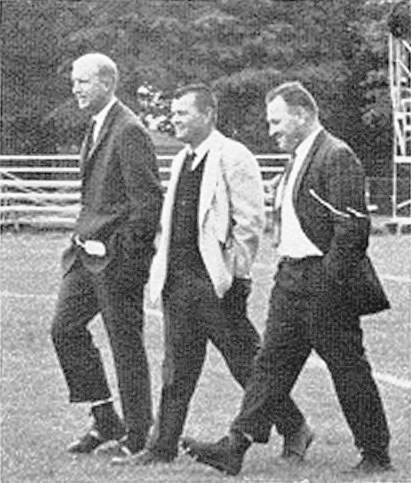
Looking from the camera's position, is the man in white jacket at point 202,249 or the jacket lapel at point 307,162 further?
the man in white jacket at point 202,249

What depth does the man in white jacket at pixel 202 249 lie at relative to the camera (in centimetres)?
968

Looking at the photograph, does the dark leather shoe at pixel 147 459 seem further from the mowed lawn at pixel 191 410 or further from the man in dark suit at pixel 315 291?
the man in dark suit at pixel 315 291

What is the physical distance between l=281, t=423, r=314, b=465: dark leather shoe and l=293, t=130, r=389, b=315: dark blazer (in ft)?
2.66

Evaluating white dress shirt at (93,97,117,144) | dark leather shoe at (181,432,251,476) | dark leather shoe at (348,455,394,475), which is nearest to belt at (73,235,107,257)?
white dress shirt at (93,97,117,144)

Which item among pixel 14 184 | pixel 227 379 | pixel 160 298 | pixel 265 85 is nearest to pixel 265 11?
pixel 265 85

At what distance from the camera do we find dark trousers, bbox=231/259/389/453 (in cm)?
926

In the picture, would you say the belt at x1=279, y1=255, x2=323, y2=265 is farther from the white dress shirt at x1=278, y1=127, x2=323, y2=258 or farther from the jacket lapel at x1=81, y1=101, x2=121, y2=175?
the jacket lapel at x1=81, y1=101, x2=121, y2=175

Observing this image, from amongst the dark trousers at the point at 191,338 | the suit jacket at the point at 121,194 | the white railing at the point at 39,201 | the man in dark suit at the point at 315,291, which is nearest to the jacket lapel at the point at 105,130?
the suit jacket at the point at 121,194

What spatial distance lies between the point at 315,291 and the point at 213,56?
4494cm

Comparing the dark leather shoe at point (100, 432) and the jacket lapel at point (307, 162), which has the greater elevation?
the jacket lapel at point (307, 162)

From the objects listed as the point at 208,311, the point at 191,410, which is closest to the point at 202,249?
the point at 208,311

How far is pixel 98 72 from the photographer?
9.91 metres

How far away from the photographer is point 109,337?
1002 centimetres

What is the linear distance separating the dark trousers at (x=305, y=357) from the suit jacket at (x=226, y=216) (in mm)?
314
